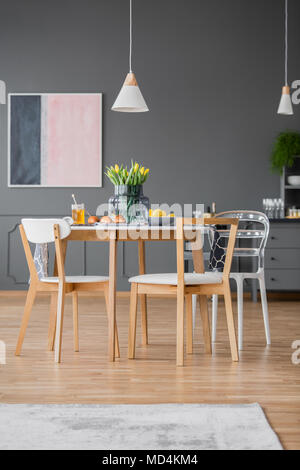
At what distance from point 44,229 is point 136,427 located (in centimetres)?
140

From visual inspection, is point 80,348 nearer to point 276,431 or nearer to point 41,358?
point 41,358

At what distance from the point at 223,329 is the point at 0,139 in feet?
10.9

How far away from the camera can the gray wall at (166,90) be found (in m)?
6.21

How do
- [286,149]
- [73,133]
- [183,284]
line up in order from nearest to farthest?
[183,284] < [286,149] < [73,133]

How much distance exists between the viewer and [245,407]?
A: 229cm

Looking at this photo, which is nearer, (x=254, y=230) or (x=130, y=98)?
(x=130, y=98)

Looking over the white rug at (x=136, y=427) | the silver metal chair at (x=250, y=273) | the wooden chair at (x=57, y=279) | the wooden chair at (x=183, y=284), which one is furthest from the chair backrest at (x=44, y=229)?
the white rug at (x=136, y=427)

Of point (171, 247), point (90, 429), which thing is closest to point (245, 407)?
point (90, 429)

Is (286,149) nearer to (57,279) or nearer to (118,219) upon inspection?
(118,219)

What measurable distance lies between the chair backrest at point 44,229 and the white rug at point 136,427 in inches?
41.9

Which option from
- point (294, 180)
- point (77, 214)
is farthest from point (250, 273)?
point (294, 180)

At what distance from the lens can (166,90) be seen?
20.5 ft

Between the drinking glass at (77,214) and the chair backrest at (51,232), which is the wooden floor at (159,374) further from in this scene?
the drinking glass at (77,214)

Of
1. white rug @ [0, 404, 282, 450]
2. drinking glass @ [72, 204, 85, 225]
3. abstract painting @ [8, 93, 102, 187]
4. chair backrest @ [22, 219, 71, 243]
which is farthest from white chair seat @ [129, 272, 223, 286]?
abstract painting @ [8, 93, 102, 187]
